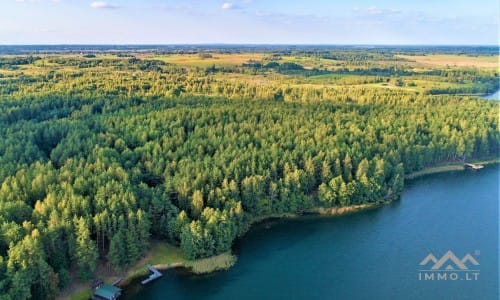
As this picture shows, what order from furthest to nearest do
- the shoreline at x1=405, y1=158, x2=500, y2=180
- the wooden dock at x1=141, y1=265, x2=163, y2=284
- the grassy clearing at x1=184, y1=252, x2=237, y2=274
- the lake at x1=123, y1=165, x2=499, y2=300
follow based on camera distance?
the shoreline at x1=405, y1=158, x2=500, y2=180
the grassy clearing at x1=184, y1=252, x2=237, y2=274
the wooden dock at x1=141, y1=265, x2=163, y2=284
the lake at x1=123, y1=165, x2=499, y2=300

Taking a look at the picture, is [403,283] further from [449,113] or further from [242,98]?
[242,98]

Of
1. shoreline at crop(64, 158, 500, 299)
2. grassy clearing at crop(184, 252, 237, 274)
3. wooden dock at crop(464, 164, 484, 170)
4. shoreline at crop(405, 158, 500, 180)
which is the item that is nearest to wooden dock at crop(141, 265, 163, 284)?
shoreline at crop(64, 158, 500, 299)

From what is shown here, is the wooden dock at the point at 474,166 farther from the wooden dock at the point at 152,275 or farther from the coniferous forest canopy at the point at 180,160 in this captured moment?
the wooden dock at the point at 152,275

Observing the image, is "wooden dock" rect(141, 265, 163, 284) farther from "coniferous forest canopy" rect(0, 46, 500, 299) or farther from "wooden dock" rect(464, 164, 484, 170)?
"wooden dock" rect(464, 164, 484, 170)

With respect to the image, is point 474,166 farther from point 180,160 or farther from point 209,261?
point 209,261

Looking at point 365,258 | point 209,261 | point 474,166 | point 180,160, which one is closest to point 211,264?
point 209,261
